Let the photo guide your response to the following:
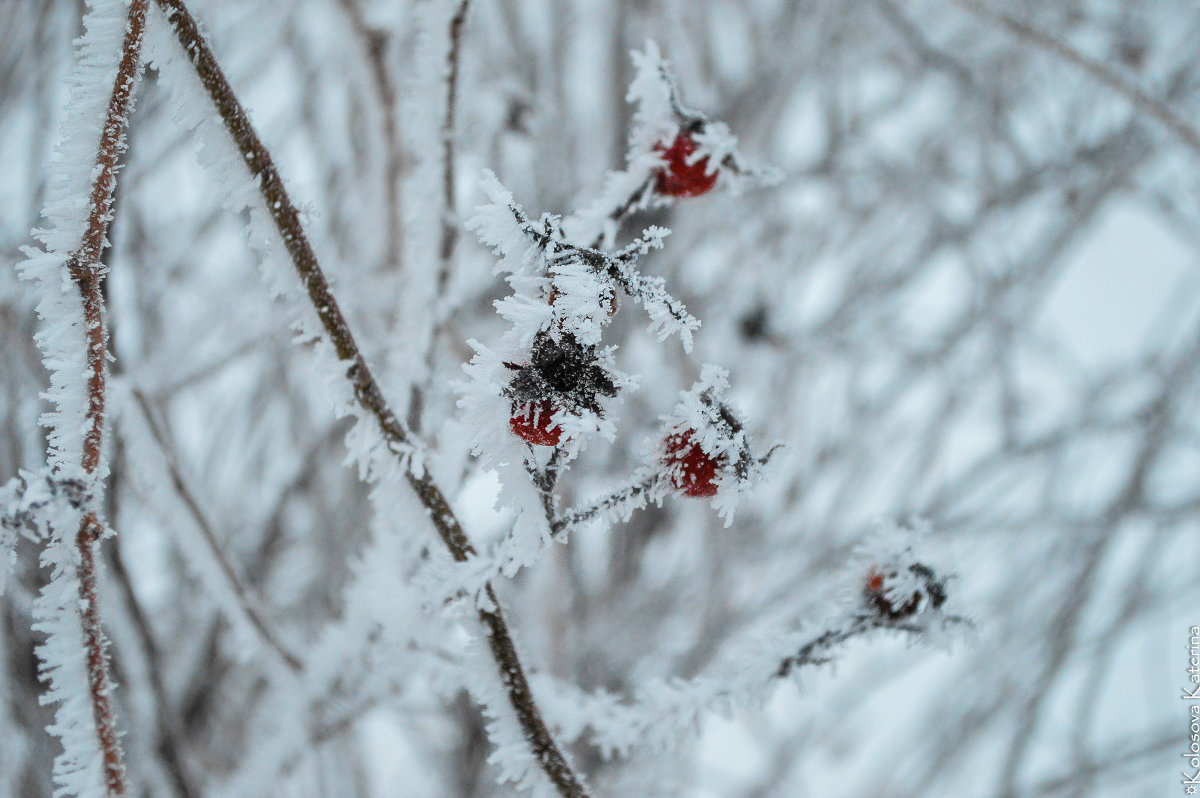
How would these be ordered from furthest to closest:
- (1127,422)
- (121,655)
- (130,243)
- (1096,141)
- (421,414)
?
(1096,141), (1127,422), (130,243), (121,655), (421,414)

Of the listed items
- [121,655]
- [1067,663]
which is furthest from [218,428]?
[1067,663]

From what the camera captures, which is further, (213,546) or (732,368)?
(732,368)

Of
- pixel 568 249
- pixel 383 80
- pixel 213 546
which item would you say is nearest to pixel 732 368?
pixel 383 80

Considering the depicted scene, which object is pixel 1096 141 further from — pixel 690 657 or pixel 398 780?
pixel 398 780

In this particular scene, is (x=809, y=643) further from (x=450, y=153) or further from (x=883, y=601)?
A: (x=450, y=153)

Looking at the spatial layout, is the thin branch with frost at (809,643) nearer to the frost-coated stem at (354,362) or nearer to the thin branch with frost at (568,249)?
the frost-coated stem at (354,362)
